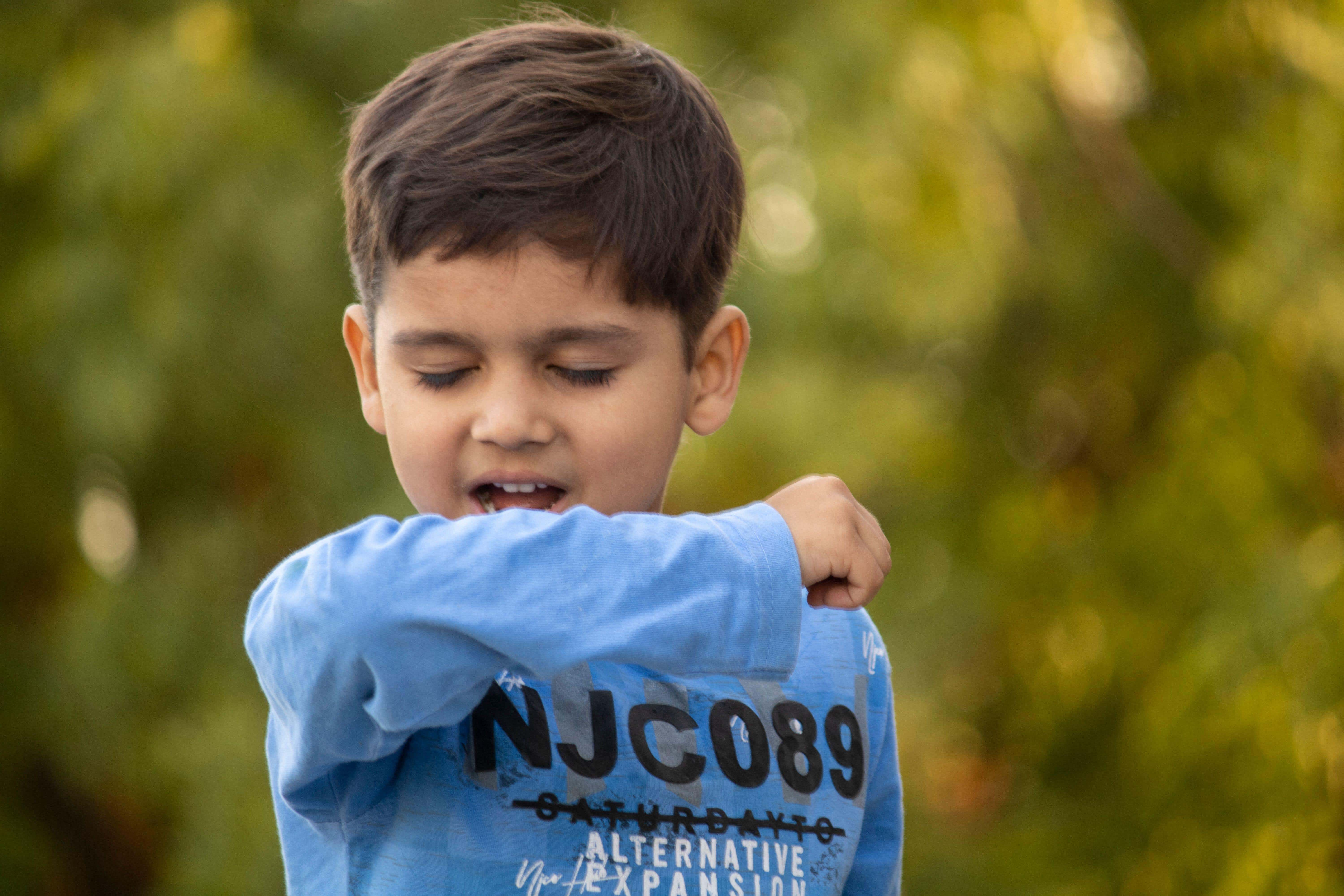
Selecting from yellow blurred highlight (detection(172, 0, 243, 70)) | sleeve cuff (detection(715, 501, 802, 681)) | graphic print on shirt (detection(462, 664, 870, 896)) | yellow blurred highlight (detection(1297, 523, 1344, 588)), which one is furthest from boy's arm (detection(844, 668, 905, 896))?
yellow blurred highlight (detection(172, 0, 243, 70))

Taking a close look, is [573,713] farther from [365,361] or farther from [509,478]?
[365,361]

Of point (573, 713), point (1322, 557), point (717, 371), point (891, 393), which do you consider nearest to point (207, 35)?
point (891, 393)

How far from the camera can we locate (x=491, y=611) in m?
0.74

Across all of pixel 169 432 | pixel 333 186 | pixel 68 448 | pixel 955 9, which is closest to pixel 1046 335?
pixel 955 9

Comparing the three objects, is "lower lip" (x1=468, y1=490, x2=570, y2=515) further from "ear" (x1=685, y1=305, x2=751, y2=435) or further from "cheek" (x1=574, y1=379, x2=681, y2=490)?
"ear" (x1=685, y1=305, x2=751, y2=435)

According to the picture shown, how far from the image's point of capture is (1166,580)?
10.3 ft

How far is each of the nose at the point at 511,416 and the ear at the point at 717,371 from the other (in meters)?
0.21

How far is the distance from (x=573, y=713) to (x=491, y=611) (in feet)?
0.87

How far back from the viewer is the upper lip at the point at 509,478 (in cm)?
99

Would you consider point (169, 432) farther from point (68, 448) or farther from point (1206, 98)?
point (1206, 98)

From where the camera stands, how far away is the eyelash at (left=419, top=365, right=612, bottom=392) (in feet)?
3.25

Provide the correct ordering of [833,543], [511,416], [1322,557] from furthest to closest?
[1322,557] < [511,416] < [833,543]

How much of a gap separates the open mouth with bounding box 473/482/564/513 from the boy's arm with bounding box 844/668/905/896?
15.1 inches

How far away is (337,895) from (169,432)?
2389 mm
